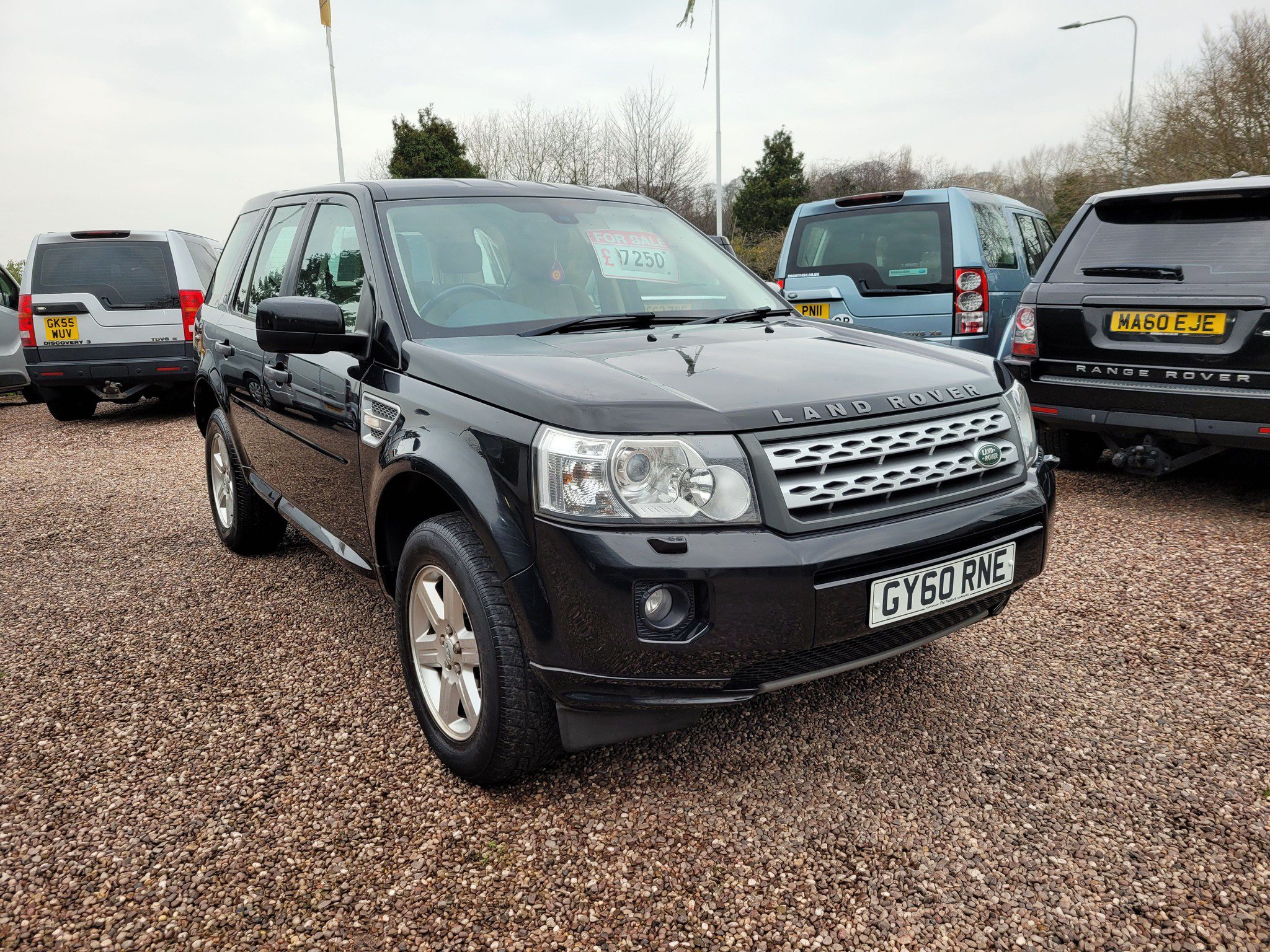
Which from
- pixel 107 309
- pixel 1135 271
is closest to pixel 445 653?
pixel 1135 271

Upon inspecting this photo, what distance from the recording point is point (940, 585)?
2285mm

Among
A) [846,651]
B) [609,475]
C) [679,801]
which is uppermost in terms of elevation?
[609,475]

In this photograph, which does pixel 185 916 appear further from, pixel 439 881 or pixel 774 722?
pixel 774 722

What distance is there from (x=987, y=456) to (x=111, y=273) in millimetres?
9123

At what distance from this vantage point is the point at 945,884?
82.4 inches

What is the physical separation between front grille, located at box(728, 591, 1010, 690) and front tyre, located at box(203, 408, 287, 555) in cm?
296

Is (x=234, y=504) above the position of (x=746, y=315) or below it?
below

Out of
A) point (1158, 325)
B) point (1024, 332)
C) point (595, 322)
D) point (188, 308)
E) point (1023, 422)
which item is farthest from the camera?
point (188, 308)

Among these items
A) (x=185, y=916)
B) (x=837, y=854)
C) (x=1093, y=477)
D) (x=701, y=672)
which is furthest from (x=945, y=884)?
(x=1093, y=477)

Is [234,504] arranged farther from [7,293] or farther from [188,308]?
[7,293]

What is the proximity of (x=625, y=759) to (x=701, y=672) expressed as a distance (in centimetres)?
70

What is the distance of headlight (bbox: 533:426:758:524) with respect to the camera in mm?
2047

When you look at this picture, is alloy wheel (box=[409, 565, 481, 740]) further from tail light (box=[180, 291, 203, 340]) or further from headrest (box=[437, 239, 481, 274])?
tail light (box=[180, 291, 203, 340])

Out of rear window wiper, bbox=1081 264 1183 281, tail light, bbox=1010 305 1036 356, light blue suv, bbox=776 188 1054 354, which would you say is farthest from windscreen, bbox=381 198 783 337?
light blue suv, bbox=776 188 1054 354
